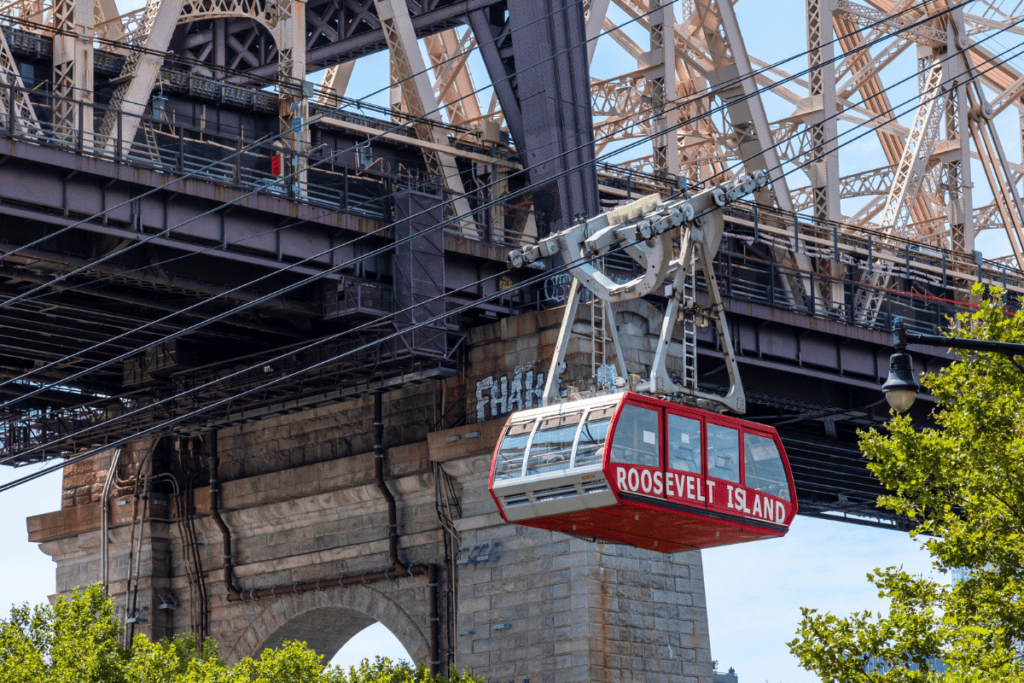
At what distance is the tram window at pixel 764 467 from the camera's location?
127 ft

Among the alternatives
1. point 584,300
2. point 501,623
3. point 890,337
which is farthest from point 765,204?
point 501,623

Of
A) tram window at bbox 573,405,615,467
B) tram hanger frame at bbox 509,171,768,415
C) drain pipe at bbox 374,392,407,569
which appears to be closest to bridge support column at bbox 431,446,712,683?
drain pipe at bbox 374,392,407,569

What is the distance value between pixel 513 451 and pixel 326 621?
85.9 feet

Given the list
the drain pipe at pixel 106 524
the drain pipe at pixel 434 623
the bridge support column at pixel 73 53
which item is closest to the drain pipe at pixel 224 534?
the drain pipe at pixel 106 524

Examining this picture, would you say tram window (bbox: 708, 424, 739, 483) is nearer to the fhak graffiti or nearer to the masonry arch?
the fhak graffiti

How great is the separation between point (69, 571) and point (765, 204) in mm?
28970

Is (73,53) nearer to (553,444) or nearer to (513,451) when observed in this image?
(513,451)

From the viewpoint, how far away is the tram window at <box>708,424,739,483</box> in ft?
124

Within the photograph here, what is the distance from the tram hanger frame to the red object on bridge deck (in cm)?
122

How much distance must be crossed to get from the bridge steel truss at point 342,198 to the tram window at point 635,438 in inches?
410

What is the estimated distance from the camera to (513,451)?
3825 centimetres

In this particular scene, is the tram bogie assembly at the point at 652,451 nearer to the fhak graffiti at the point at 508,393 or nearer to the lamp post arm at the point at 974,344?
the lamp post arm at the point at 974,344

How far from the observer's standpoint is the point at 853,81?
250 feet

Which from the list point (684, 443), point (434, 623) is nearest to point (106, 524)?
point (434, 623)
